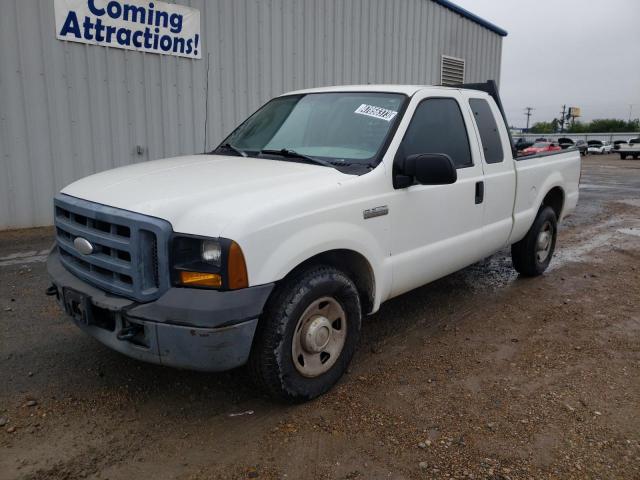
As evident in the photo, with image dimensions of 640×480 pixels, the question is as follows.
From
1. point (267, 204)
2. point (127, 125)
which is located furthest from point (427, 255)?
point (127, 125)

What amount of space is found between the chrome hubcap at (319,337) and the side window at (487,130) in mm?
2145

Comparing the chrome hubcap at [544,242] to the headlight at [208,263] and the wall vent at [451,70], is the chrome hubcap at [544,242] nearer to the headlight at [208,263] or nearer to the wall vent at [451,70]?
the headlight at [208,263]

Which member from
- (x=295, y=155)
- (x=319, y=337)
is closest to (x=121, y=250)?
(x=319, y=337)

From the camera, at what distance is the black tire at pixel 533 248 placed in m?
5.62

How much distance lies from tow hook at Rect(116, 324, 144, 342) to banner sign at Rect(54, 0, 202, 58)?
6328mm

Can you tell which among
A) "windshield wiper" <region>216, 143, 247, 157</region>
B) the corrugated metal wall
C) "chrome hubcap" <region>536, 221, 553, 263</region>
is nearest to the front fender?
"windshield wiper" <region>216, 143, 247, 157</region>

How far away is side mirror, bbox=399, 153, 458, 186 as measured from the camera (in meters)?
3.35

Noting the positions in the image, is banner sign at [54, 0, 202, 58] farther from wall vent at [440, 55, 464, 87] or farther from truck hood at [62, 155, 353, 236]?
wall vent at [440, 55, 464, 87]

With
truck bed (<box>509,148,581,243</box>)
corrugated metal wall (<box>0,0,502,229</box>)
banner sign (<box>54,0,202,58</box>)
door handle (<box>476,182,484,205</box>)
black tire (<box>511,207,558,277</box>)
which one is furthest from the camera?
banner sign (<box>54,0,202,58</box>)

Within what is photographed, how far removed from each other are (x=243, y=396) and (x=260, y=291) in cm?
90

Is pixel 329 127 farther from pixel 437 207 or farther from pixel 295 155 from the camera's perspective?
pixel 437 207

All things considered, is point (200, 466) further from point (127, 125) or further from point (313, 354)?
point (127, 125)

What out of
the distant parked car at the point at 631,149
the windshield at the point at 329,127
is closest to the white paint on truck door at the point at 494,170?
the windshield at the point at 329,127

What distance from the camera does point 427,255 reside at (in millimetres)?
3908
